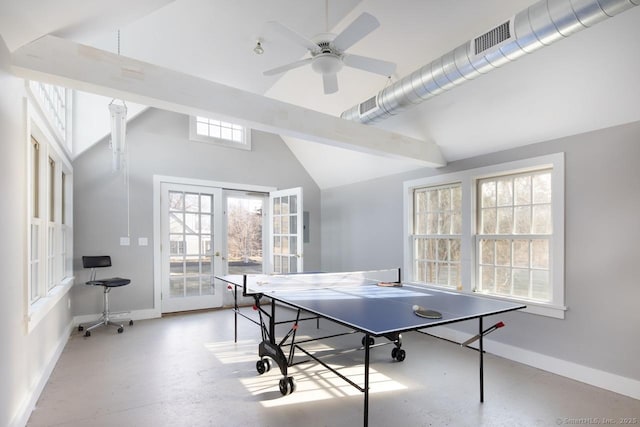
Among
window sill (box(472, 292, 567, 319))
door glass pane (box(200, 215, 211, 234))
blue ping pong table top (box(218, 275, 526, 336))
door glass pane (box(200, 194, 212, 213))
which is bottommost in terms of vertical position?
window sill (box(472, 292, 567, 319))

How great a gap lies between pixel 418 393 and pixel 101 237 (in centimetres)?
435

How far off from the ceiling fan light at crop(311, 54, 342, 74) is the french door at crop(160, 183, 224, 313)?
3.69 metres

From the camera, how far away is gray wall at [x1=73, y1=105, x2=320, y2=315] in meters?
4.46

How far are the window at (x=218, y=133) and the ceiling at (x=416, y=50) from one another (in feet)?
5.10

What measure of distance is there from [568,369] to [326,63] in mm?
3274

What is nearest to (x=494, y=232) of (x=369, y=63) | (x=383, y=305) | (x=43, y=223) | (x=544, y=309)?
(x=544, y=309)

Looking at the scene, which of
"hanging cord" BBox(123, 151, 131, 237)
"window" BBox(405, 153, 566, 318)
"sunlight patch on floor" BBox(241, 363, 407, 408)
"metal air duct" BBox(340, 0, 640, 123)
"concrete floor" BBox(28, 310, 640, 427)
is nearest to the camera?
"metal air duct" BBox(340, 0, 640, 123)

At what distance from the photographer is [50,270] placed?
338 centimetres

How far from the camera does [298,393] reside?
2.64m

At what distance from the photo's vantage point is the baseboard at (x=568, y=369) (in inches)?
104

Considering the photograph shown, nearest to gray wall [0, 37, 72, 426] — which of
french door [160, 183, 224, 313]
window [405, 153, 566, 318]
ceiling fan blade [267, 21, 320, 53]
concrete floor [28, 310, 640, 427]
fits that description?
concrete floor [28, 310, 640, 427]

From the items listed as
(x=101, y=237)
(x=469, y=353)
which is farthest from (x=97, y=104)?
(x=469, y=353)

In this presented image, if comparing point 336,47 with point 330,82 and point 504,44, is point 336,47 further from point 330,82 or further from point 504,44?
point 504,44

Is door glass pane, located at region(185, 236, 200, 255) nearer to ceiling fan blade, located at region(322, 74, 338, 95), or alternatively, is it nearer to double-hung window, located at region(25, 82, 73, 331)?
double-hung window, located at region(25, 82, 73, 331)
